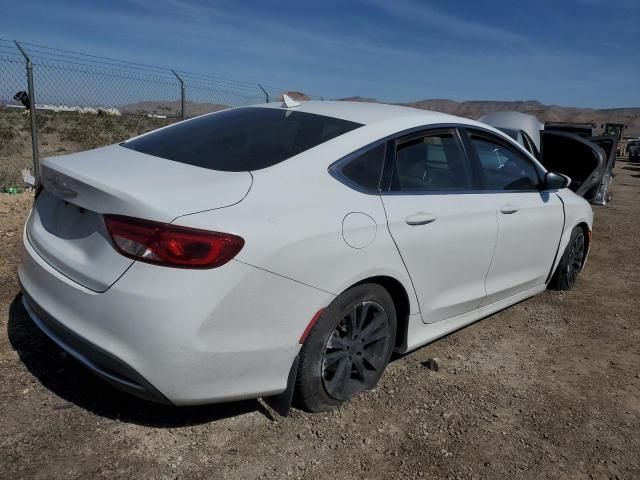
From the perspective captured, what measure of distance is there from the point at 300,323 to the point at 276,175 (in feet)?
2.29

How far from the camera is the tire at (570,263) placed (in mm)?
5109

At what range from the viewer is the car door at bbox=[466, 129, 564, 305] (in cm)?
389

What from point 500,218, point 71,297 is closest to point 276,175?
point 71,297

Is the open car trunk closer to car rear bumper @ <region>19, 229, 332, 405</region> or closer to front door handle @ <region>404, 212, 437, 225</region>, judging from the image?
front door handle @ <region>404, 212, 437, 225</region>

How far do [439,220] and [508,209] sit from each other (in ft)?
2.93

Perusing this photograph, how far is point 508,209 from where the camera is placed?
393 centimetres

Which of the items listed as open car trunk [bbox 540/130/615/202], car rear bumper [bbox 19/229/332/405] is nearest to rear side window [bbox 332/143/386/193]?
car rear bumper [bbox 19/229/332/405]

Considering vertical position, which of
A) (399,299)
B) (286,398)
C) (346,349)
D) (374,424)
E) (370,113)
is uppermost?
(370,113)

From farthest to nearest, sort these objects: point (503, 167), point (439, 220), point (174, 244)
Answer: point (503, 167)
point (439, 220)
point (174, 244)

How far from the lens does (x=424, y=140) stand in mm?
3484

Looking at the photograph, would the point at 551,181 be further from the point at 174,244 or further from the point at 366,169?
the point at 174,244

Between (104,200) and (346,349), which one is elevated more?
(104,200)

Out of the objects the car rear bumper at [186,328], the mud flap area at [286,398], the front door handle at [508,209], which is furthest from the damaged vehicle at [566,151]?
the car rear bumper at [186,328]

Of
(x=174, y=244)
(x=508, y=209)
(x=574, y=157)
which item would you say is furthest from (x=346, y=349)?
(x=574, y=157)
